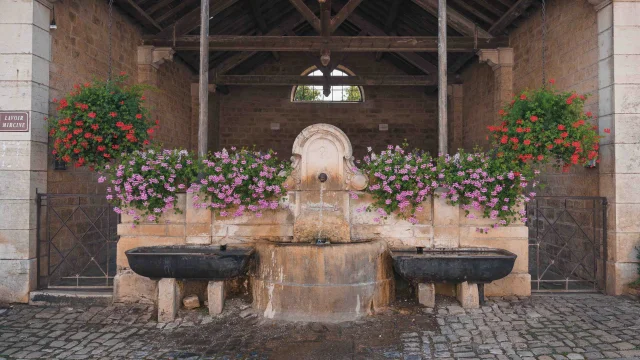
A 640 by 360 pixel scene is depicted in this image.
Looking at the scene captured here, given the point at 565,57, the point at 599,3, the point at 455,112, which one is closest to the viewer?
the point at 599,3

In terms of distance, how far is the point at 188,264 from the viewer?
388 cm

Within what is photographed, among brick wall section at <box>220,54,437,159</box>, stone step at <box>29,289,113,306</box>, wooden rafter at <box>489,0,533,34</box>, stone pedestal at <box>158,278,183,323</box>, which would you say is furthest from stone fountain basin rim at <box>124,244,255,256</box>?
brick wall section at <box>220,54,437,159</box>

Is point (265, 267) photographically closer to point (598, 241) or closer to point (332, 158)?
point (332, 158)

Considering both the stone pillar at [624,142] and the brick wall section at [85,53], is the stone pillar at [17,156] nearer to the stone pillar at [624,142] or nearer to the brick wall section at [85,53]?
the brick wall section at [85,53]

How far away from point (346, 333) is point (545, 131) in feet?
8.46

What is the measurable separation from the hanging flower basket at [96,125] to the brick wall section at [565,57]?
4.90 m

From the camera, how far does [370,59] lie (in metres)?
12.0

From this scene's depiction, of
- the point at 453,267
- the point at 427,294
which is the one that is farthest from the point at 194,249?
the point at 453,267

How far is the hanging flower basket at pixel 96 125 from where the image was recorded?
444cm

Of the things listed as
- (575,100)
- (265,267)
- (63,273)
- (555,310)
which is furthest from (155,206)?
(575,100)

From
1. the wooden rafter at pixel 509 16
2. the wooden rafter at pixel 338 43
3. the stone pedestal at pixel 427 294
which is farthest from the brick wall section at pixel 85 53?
the wooden rafter at pixel 509 16

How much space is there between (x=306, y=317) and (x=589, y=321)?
7.90 ft

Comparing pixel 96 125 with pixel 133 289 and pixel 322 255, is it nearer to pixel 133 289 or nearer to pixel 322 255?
pixel 133 289

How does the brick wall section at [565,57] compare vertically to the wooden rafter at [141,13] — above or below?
below
